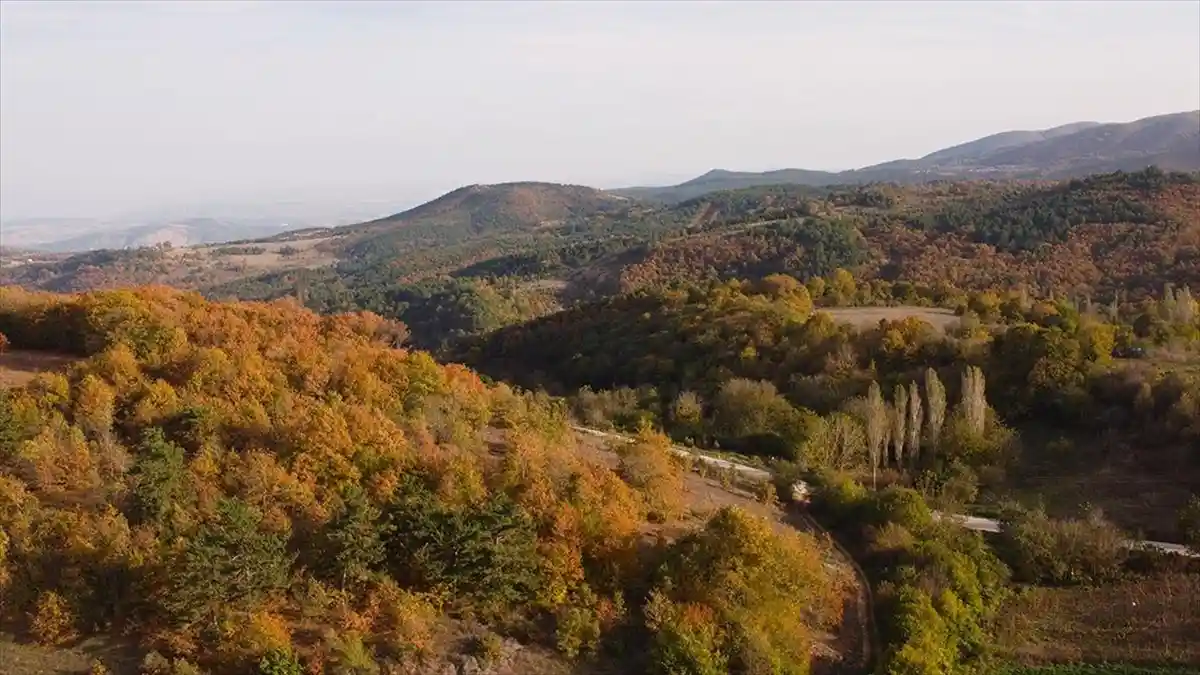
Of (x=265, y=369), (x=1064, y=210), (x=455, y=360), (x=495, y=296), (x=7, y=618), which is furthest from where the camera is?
(x=495, y=296)

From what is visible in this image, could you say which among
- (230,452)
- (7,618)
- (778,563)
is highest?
(230,452)

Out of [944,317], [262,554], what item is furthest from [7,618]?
[944,317]

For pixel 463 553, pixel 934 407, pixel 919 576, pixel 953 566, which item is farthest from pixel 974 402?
pixel 463 553

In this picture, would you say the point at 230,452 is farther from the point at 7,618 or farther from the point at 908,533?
the point at 908,533

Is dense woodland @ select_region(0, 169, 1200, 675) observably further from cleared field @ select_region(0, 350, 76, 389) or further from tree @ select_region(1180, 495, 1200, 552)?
cleared field @ select_region(0, 350, 76, 389)

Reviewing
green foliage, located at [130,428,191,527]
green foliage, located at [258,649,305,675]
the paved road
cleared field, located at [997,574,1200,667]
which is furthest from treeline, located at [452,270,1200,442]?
green foliage, located at [258,649,305,675]

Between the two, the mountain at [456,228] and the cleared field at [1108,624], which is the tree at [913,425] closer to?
the cleared field at [1108,624]

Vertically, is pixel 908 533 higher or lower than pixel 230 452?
lower

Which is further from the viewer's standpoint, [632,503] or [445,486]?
[632,503]
